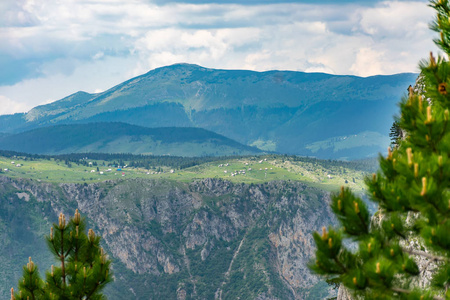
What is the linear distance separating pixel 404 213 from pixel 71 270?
2037 centimetres

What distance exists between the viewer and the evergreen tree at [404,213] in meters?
24.8

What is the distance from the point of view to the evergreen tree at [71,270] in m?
36.4

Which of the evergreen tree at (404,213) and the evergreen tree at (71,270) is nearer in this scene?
the evergreen tree at (404,213)

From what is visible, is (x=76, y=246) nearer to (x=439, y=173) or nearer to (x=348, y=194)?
(x=348, y=194)

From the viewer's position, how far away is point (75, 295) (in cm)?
3653

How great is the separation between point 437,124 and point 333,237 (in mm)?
6530

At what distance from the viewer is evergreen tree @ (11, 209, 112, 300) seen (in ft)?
119

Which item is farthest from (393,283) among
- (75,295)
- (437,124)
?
(75,295)

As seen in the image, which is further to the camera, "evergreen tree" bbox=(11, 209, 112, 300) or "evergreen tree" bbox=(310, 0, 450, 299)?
"evergreen tree" bbox=(11, 209, 112, 300)

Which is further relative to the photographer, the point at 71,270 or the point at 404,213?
the point at 71,270

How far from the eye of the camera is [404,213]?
1109 inches

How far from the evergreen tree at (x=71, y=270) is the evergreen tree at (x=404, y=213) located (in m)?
15.0

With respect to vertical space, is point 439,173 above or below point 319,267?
above

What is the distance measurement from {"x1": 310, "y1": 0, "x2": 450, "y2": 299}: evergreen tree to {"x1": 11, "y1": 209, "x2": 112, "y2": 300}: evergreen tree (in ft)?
49.2
